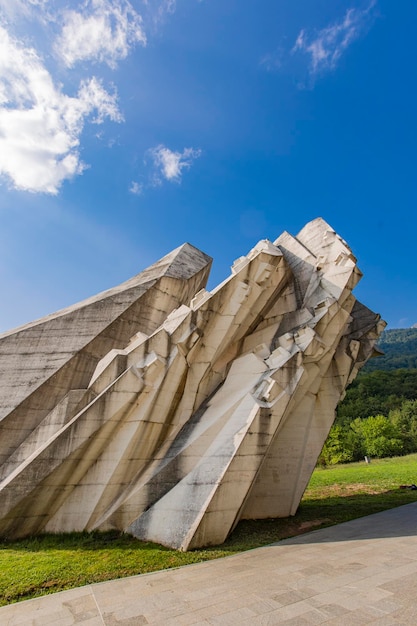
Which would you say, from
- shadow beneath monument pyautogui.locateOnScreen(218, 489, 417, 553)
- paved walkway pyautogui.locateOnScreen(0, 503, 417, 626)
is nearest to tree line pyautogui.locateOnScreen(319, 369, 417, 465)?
shadow beneath monument pyautogui.locateOnScreen(218, 489, 417, 553)

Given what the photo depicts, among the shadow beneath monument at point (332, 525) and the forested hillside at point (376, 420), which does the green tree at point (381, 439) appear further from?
the shadow beneath monument at point (332, 525)

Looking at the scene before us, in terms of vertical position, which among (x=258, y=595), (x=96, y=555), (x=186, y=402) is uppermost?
(x=186, y=402)

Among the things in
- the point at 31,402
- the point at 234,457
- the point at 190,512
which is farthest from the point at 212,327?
the point at 31,402

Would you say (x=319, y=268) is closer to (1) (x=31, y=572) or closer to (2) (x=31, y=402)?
(2) (x=31, y=402)

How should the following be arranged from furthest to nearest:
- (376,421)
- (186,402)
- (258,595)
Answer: (376,421) → (186,402) → (258,595)

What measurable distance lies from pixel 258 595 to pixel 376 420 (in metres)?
53.2

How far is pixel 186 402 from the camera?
10.7 meters

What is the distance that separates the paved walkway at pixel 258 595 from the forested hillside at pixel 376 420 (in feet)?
142

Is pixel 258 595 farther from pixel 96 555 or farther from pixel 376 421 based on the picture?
pixel 376 421

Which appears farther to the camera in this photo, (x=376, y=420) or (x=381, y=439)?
(x=376, y=420)

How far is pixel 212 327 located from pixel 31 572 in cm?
702

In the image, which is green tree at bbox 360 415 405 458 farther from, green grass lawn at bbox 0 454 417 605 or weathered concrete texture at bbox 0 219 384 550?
green grass lawn at bbox 0 454 417 605

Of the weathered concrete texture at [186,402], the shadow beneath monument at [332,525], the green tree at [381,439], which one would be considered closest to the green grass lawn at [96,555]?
the shadow beneath monument at [332,525]

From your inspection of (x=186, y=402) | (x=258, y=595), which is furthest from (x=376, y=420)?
(x=258, y=595)
